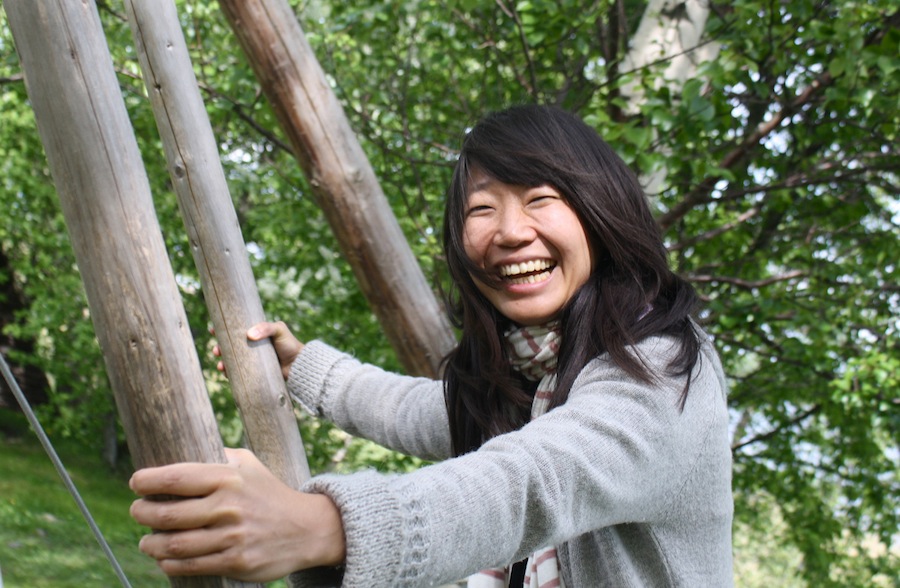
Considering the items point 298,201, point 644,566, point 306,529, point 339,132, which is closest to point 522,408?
point 644,566

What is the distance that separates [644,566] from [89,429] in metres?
7.86

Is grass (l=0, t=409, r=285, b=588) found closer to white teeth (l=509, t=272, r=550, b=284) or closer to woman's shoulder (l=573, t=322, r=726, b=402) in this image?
white teeth (l=509, t=272, r=550, b=284)

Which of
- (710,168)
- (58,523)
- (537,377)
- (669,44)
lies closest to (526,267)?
(537,377)

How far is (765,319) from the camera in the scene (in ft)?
14.3

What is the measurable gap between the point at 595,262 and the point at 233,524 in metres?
0.95

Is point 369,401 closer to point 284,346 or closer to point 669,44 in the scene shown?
point 284,346

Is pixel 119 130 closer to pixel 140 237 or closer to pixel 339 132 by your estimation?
pixel 140 237

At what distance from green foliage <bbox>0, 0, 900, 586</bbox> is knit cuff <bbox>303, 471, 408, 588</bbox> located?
2.12 meters

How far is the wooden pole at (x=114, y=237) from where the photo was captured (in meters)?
1.19

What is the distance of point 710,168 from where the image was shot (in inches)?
131

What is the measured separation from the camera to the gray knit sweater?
3.46 ft

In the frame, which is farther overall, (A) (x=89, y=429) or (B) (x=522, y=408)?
(A) (x=89, y=429)

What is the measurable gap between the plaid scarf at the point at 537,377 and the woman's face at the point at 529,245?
4cm

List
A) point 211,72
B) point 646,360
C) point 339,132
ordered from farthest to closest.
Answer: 1. point 211,72
2. point 339,132
3. point 646,360
